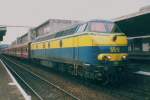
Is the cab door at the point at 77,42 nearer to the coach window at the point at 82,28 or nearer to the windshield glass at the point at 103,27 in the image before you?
the coach window at the point at 82,28

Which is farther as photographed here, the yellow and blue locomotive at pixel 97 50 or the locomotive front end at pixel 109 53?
the yellow and blue locomotive at pixel 97 50

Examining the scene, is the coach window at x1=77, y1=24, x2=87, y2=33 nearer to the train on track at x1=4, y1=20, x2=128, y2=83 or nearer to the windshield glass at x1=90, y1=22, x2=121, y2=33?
the train on track at x1=4, y1=20, x2=128, y2=83

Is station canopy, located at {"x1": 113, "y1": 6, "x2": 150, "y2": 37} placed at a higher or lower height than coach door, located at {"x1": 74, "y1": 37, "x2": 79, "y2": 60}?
higher

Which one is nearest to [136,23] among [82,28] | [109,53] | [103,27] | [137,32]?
[137,32]

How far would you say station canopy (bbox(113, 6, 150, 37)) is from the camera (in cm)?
1509

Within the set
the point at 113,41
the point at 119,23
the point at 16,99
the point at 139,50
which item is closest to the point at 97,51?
the point at 113,41

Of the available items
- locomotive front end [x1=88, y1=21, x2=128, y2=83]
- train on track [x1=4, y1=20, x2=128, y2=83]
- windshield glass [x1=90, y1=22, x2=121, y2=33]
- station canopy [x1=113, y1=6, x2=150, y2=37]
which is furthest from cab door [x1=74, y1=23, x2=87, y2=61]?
station canopy [x1=113, y1=6, x2=150, y2=37]

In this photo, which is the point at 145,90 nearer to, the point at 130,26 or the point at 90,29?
the point at 90,29

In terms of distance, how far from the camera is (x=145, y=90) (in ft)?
42.5

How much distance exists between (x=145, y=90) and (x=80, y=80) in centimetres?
498

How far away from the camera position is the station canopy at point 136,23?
15.1 meters

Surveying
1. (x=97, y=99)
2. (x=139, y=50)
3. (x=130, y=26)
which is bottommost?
(x=97, y=99)

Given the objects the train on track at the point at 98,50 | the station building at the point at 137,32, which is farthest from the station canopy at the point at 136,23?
the train on track at the point at 98,50

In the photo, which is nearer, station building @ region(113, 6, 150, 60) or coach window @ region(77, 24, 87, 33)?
coach window @ region(77, 24, 87, 33)
